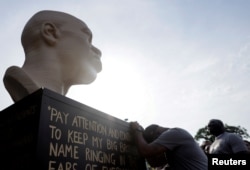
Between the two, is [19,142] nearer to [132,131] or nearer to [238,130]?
[132,131]

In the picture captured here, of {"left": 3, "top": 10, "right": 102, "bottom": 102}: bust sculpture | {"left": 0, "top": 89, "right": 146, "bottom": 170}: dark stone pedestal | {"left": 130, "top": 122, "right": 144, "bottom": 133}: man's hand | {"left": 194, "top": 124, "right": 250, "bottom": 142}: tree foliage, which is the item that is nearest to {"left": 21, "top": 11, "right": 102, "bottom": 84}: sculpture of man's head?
{"left": 3, "top": 10, "right": 102, "bottom": 102}: bust sculpture

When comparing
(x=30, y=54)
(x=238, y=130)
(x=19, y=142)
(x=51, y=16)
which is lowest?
(x=19, y=142)

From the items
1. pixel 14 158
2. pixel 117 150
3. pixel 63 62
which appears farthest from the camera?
pixel 63 62

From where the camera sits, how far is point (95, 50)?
174 inches

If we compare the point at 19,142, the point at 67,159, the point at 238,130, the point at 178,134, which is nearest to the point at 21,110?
the point at 19,142

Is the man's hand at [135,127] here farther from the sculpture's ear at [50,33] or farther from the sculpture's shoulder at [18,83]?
the sculpture's ear at [50,33]

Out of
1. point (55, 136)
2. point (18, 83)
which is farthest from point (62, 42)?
point (55, 136)

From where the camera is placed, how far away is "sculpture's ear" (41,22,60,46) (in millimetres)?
3949

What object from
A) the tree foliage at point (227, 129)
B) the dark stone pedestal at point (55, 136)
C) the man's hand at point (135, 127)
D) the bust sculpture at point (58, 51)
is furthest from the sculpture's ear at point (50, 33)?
the tree foliage at point (227, 129)

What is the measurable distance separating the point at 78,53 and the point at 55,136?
76.6 inches

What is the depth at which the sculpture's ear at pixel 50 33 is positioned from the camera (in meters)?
3.95

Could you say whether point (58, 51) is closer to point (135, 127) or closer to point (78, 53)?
point (78, 53)

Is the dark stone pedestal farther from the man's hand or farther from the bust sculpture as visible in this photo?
the bust sculpture

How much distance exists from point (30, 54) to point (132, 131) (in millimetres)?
1980
